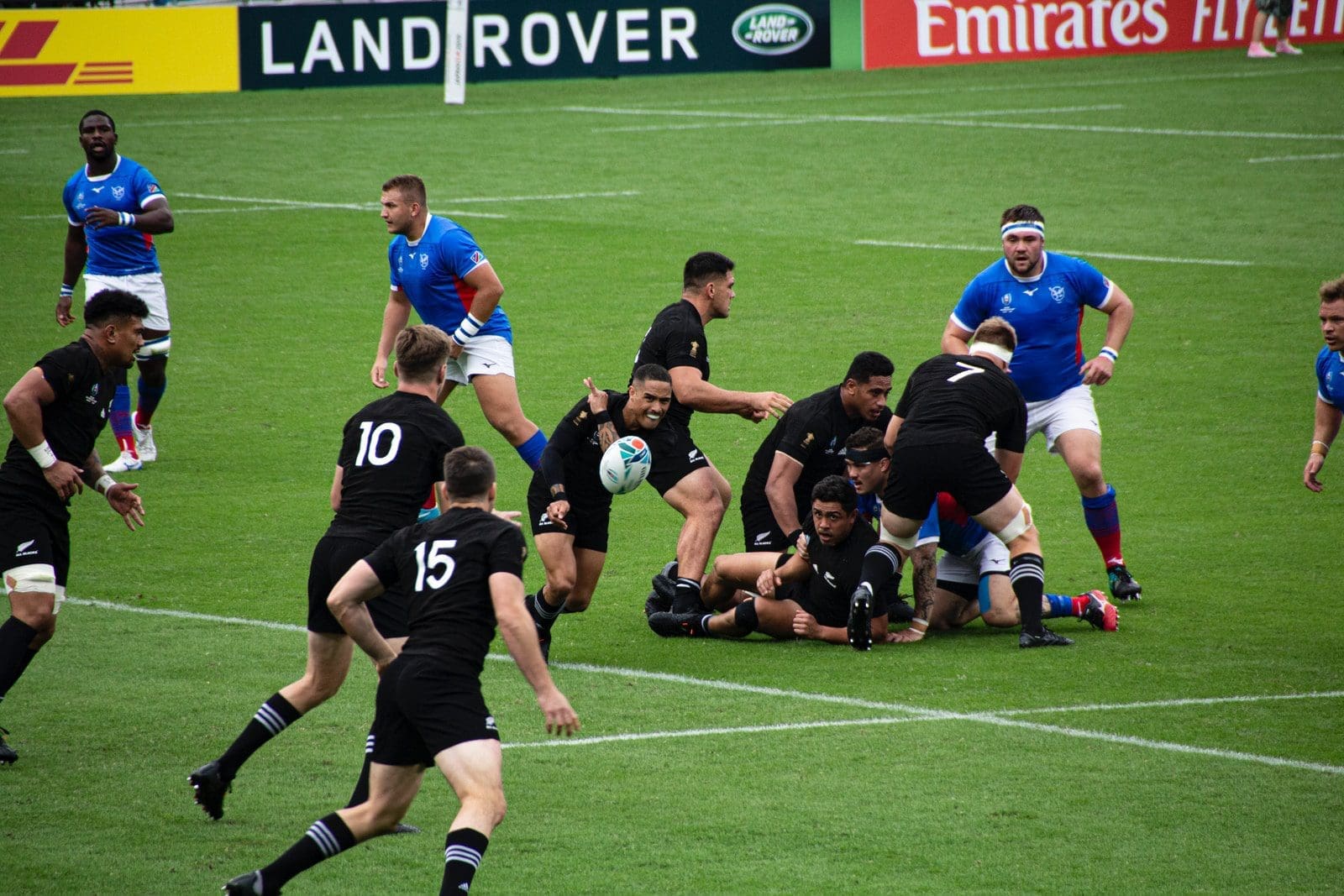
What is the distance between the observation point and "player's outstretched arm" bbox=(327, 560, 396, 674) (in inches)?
263

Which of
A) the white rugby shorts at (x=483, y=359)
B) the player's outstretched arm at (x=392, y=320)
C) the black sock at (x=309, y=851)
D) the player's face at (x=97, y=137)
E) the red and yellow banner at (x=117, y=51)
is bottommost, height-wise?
the black sock at (x=309, y=851)

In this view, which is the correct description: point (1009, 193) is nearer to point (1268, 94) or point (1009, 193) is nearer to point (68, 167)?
point (1268, 94)

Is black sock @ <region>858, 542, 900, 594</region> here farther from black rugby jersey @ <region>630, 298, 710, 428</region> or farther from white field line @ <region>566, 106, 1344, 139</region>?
white field line @ <region>566, 106, 1344, 139</region>

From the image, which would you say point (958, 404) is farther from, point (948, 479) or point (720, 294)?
point (720, 294)

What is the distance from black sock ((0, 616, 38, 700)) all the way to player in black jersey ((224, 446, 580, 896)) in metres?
2.26

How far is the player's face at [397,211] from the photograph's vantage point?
38.3 feet

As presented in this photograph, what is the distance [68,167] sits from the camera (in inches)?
1070

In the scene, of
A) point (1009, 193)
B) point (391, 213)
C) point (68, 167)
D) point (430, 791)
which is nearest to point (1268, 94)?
point (1009, 193)

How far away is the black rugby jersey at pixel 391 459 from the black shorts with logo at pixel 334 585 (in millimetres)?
59

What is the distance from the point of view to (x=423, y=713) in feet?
20.6

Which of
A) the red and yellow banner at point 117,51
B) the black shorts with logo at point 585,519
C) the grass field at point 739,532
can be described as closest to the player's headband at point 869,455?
the grass field at point 739,532

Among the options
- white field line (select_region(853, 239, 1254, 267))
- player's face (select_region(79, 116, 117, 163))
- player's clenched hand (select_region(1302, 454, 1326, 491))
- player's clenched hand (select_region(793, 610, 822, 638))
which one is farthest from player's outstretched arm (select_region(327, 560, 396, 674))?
white field line (select_region(853, 239, 1254, 267))

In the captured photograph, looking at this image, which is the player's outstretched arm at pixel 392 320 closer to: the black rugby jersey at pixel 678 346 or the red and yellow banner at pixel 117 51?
the black rugby jersey at pixel 678 346

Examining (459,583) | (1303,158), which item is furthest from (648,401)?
(1303,158)
